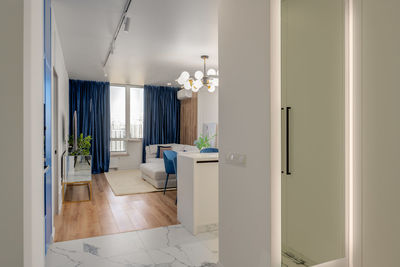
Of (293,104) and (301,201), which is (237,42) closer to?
(293,104)

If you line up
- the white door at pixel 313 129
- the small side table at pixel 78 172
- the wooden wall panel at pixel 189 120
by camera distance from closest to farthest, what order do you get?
the white door at pixel 313 129 → the small side table at pixel 78 172 → the wooden wall panel at pixel 189 120

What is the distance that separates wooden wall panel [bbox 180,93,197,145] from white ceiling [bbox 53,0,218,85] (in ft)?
5.22

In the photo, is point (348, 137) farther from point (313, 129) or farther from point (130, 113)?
point (130, 113)

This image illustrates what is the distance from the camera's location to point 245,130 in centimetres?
176

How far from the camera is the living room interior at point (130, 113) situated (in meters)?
2.97

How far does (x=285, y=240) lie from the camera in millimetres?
1657

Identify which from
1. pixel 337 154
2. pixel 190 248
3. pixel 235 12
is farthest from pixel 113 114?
pixel 337 154

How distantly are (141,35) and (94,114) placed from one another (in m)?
4.31
